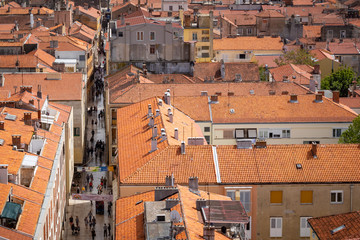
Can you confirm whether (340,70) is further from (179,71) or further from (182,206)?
(182,206)

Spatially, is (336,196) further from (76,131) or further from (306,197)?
(76,131)

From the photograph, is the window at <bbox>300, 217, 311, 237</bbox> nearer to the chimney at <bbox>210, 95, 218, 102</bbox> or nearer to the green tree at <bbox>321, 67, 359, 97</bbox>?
the chimney at <bbox>210, 95, 218, 102</bbox>

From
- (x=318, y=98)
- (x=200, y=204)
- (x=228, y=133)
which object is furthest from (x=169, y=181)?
(x=318, y=98)

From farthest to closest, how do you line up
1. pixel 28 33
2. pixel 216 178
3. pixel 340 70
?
pixel 28 33, pixel 340 70, pixel 216 178

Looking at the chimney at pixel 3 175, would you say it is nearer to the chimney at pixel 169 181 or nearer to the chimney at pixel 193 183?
the chimney at pixel 169 181

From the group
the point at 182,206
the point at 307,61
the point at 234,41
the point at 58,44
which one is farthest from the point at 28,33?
the point at 182,206
